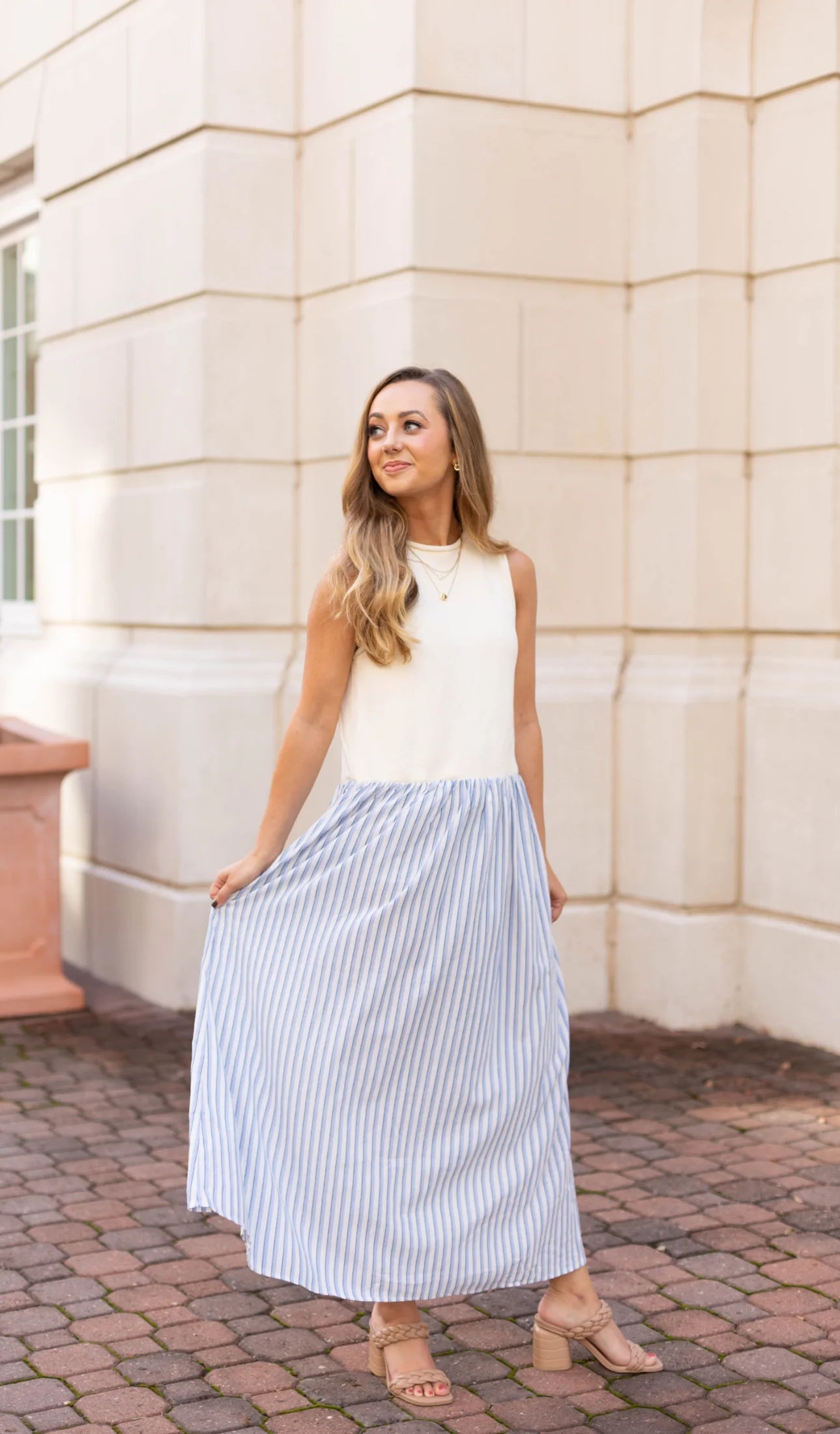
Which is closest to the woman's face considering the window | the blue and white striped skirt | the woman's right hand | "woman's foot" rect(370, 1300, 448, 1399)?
the blue and white striped skirt

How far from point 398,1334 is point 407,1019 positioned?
0.61 meters

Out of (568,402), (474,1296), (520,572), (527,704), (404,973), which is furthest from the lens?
(568,402)

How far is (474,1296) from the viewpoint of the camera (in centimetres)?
387

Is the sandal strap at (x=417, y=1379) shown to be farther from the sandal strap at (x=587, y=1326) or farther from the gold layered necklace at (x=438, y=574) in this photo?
the gold layered necklace at (x=438, y=574)

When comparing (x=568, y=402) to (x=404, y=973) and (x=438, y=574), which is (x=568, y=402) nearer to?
(x=438, y=574)

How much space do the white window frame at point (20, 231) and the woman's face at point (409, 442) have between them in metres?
5.14

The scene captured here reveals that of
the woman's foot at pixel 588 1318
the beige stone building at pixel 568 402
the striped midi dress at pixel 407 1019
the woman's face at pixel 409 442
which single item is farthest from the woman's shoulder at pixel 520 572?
the beige stone building at pixel 568 402

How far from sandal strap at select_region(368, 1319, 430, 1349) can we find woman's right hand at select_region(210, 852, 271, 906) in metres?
0.86

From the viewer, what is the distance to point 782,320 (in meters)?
6.05

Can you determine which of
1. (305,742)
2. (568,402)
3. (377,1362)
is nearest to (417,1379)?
(377,1362)

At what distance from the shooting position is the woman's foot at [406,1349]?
330 centimetres

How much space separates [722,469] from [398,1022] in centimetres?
339

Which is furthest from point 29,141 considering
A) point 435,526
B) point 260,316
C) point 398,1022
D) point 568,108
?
point 398,1022

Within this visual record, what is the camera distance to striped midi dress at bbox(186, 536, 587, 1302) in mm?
3270
